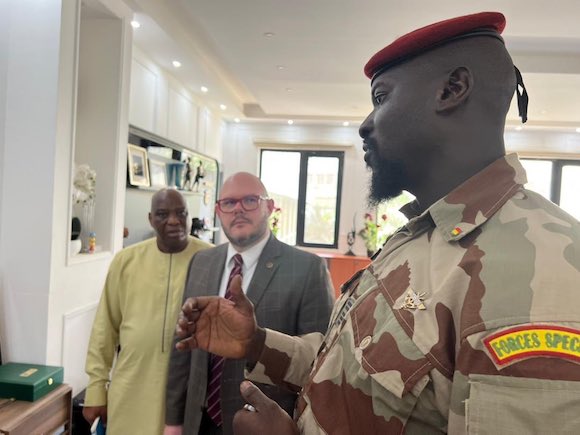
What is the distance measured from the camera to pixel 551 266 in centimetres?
49

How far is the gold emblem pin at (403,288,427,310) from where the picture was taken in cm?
55

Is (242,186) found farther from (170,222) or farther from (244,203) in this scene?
(170,222)

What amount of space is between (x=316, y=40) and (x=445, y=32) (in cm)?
280

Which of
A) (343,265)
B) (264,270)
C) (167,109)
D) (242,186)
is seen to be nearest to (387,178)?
(264,270)

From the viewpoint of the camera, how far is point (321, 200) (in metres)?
6.47

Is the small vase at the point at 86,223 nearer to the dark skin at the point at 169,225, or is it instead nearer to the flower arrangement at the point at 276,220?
the dark skin at the point at 169,225

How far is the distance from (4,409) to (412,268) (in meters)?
1.82

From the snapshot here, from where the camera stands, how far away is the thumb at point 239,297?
0.94 metres

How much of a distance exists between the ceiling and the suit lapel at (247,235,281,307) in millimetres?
1920

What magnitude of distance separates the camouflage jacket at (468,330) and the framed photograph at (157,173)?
320 centimetres

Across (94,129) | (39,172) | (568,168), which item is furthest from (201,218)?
(568,168)

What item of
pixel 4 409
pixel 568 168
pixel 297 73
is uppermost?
pixel 297 73

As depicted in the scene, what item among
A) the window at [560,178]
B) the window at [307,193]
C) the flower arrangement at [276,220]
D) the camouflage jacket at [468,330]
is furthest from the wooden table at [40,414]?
the window at [560,178]

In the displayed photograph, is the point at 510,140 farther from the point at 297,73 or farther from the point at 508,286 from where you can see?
the point at 508,286
